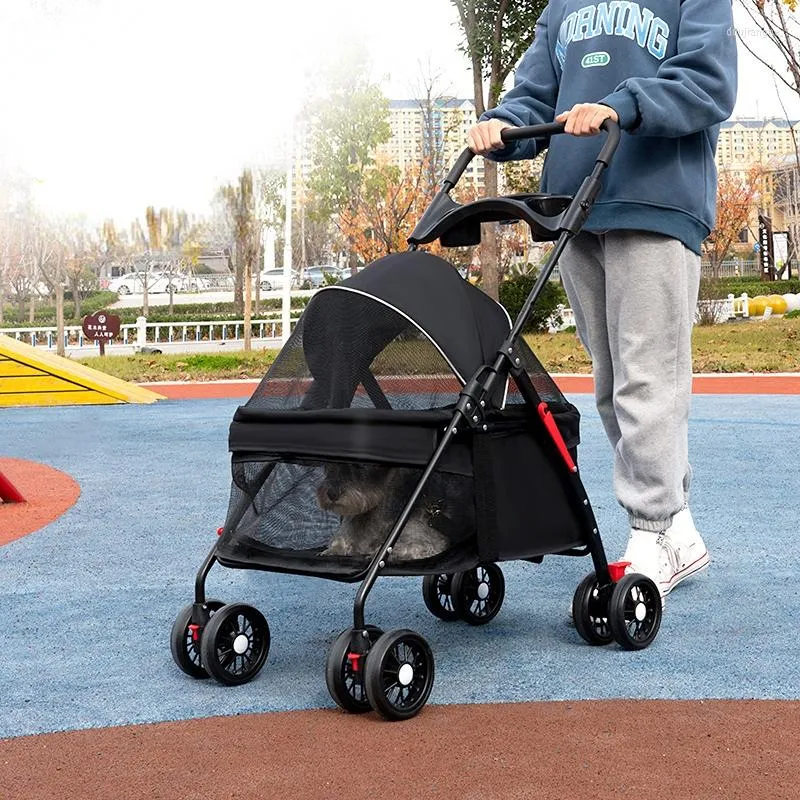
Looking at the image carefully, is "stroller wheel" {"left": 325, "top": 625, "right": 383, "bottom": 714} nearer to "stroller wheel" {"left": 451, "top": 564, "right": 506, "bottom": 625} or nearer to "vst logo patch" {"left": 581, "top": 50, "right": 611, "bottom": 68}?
"stroller wheel" {"left": 451, "top": 564, "right": 506, "bottom": 625}

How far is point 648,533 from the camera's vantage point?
3.21m

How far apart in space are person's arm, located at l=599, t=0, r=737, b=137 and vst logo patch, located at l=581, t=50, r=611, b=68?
0.16 m

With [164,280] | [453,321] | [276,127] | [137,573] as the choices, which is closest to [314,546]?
[453,321]

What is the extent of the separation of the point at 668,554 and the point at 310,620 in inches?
38.6

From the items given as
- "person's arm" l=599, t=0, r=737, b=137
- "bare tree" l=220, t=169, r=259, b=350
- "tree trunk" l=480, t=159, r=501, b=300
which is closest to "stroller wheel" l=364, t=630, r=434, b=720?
"person's arm" l=599, t=0, r=737, b=137

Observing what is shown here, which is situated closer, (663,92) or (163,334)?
(663,92)

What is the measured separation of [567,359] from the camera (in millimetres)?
13742

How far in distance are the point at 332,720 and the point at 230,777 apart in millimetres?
331

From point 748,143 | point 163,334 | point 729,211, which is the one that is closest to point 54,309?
point 163,334

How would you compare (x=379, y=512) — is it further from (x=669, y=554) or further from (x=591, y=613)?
(x=669, y=554)

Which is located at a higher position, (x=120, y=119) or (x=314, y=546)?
(x=120, y=119)

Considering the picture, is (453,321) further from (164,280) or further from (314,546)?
(164,280)

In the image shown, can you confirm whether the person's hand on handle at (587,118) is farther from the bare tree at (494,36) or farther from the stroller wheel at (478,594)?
the bare tree at (494,36)

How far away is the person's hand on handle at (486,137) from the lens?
3.05 meters
